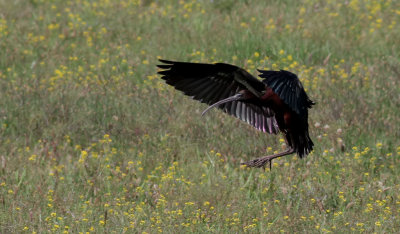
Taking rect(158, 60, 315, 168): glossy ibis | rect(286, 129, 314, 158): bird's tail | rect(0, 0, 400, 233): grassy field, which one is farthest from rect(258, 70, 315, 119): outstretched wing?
rect(0, 0, 400, 233): grassy field

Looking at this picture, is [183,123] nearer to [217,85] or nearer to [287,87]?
[217,85]

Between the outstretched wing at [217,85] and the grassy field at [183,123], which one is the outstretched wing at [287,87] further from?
the grassy field at [183,123]

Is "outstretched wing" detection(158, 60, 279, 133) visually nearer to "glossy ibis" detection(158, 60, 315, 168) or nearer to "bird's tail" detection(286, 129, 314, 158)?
"glossy ibis" detection(158, 60, 315, 168)

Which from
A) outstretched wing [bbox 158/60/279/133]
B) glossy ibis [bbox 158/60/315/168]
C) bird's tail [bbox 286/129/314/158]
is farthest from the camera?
outstretched wing [bbox 158/60/279/133]

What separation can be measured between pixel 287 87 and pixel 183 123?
2.40 meters

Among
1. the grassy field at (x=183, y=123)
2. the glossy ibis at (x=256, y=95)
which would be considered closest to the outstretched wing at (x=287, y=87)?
the glossy ibis at (x=256, y=95)

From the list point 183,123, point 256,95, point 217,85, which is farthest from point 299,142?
point 183,123

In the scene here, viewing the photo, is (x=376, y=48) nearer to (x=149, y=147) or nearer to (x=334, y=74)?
(x=334, y=74)

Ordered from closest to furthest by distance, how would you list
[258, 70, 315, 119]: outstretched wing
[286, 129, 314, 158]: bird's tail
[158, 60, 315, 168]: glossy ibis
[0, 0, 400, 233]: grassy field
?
[258, 70, 315, 119]: outstretched wing → [158, 60, 315, 168]: glossy ibis → [0, 0, 400, 233]: grassy field → [286, 129, 314, 158]: bird's tail

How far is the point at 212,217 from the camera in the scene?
6477 mm

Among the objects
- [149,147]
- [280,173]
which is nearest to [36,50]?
[149,147]

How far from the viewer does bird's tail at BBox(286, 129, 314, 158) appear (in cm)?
664

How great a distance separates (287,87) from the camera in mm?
6012

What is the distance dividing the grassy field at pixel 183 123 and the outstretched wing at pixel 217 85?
520mm
